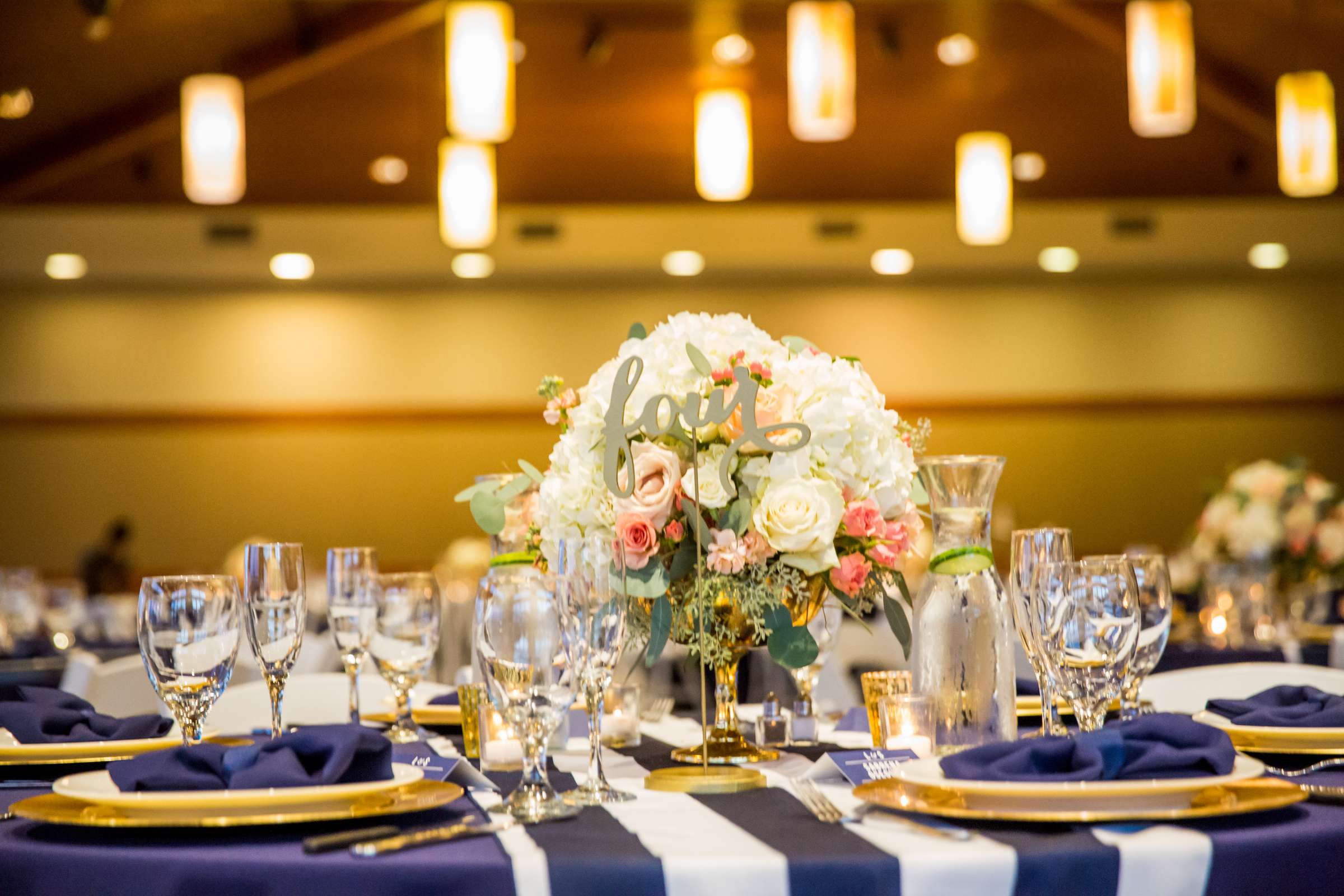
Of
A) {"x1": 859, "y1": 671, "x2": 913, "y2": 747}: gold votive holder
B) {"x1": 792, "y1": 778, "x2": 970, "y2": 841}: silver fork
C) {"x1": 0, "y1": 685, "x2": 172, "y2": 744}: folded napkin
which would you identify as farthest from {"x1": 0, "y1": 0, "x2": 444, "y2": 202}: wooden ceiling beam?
{"x1": 792, "y1": 778, "x2": 970, "y2": 841}: silver fork

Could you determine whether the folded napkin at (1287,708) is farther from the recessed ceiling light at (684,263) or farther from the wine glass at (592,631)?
the recessed ceiling light at (684,263)

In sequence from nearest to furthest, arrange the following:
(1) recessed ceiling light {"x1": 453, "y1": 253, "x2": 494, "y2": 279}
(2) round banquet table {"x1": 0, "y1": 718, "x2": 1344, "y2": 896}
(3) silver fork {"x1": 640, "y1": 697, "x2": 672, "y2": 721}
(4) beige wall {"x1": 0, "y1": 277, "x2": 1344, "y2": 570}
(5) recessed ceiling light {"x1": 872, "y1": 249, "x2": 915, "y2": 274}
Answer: (2) round banquet table {"x1": 0, "y1": 718, "x2": 1344, "y2": 896}
(3) silver fork {"x1": 640, "y1": 697, "x2": 672, "y2": 721}
(1) recessed ceiling light {"x1": 453, "y1": 253, "x2": 494, "y2": 279}
(5) recessed ceiling light {"x1": 872, "y1": 249, "x2": 915, "y2": 274}
(4) beige wall {"x1": 0, "y1": 277, "x2": 1344, "y2": 570}

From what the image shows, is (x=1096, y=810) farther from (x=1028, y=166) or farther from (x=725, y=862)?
(x=1028, y=166)

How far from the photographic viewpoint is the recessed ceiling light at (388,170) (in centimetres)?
925

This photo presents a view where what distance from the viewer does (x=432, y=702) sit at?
226 centimetres

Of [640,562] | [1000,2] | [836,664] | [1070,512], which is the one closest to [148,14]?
[1000,2]

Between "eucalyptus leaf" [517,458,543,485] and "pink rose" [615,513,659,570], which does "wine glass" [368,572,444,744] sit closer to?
"eucalyptus leaf" [517,458,543,485]

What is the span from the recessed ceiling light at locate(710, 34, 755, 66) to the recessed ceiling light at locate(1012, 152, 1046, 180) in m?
2.26

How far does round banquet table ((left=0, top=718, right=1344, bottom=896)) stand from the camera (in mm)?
1104

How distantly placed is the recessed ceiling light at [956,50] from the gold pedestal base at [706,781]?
6.93 metres

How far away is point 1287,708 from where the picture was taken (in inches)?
66.8

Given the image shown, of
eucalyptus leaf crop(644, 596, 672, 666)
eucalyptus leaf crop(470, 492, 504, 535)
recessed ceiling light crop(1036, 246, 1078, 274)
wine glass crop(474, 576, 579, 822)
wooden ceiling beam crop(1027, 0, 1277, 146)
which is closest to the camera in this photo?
wine glass crop(474, 576, 579, 822)

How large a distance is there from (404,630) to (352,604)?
81 millimetres

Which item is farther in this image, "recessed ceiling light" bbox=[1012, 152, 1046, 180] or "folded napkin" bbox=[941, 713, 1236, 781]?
"recessed ceiling light" bbox=[1012, 152, 1046, 180]
